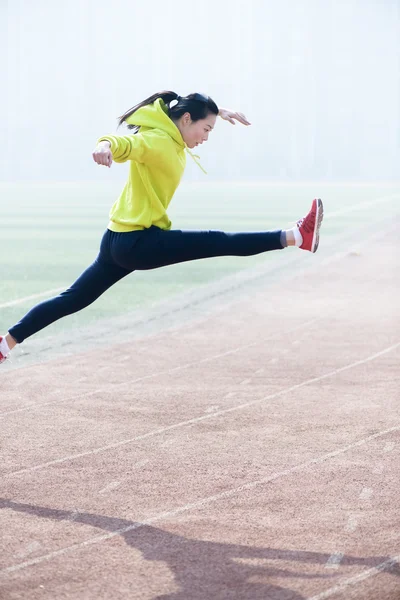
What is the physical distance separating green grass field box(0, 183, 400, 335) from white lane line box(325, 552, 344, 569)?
648cm

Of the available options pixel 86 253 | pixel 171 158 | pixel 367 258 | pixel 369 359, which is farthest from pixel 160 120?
pixel 86 253

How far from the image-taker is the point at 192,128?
5.52 m

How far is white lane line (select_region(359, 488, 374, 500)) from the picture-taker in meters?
5.03

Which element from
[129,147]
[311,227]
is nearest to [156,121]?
[129,147]

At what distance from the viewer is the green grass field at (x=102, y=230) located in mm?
13117

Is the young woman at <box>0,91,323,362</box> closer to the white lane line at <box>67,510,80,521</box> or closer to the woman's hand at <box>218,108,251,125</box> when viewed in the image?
the woman's hand at <box>218,108,251,125</box>

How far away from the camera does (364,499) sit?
4996 millimetres

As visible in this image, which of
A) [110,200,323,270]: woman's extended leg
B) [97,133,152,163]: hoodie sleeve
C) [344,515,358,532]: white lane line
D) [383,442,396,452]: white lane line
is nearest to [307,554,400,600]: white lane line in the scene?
[344,515,358,532]: white lane line

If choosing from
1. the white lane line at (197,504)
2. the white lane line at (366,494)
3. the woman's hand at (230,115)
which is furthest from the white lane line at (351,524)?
the woman's hand at (230,115)

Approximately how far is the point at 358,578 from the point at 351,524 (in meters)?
0.63

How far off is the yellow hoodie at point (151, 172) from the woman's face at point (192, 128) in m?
0.04

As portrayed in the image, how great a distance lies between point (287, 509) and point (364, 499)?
416mm

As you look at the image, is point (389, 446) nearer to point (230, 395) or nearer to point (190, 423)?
point (190, 423)

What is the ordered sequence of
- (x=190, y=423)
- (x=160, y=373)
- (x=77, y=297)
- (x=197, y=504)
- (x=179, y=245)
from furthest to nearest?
1. (x=160, y=373)
2. (x=190, y=423)
3. (x=77, y=297)
4. (x=179, y=245)
5. (x=197, y=504)
